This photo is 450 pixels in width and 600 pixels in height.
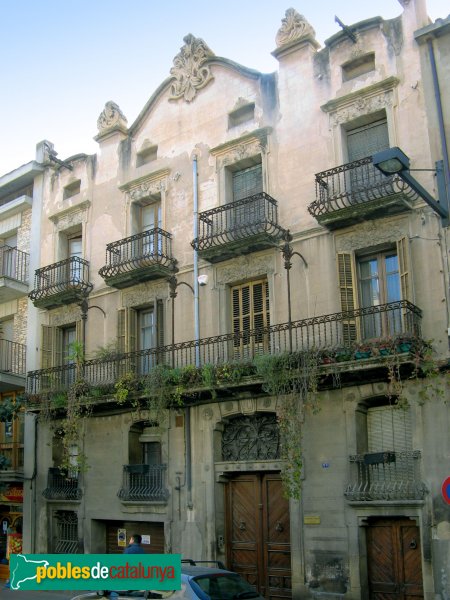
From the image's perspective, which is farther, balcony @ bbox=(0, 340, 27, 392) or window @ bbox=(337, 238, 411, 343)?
balcony @ bbox=(0, 340, 27, 392)

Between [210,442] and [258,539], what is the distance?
2659 millimetres

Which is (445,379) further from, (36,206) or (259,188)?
(36,206)

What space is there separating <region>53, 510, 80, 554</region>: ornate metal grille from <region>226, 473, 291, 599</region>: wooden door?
588cm

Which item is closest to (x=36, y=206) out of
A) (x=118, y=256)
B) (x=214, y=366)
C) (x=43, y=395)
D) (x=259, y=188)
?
(x=118, y=256)

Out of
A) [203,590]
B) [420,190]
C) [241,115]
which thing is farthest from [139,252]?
[203,590]

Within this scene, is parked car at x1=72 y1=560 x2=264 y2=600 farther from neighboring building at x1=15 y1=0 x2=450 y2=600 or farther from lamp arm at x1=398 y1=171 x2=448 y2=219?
lamp arm at x1=398 y1=171 x2=448 y2=219

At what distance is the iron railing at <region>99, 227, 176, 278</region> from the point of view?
20.8 metres

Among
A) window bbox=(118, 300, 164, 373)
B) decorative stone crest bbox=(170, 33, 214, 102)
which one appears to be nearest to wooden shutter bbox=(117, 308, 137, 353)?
window bbox=(118, 300, 164, 373)

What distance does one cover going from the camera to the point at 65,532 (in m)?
22.3

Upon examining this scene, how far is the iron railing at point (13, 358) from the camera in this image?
24.9 metres

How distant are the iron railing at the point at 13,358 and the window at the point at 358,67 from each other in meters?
14.0

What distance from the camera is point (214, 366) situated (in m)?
18.0

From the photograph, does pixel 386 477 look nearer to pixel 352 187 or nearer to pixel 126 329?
pixel 352 187

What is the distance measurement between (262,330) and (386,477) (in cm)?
450
